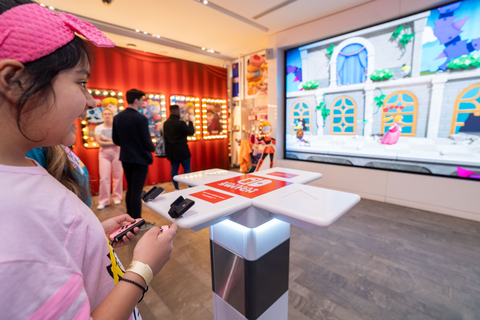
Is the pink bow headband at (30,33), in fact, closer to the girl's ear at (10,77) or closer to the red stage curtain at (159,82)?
the girl's ear at (10,77)

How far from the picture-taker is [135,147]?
2393 mm

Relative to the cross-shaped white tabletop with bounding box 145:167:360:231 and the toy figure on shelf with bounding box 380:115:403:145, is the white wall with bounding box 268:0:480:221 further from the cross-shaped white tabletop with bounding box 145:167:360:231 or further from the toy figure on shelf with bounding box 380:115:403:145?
the cross-shaped white tabletop with bounding box 145:167:360:231

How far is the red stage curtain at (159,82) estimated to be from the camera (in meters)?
3.93

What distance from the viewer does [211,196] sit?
112 cm

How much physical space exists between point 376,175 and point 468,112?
4.30 feet

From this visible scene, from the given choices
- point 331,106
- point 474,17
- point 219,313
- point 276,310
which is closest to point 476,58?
point 474,17

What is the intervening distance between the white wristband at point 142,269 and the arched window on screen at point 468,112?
152 inches

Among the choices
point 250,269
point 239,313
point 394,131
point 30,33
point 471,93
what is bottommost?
point 239,313

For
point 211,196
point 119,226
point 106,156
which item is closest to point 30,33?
point 119,226

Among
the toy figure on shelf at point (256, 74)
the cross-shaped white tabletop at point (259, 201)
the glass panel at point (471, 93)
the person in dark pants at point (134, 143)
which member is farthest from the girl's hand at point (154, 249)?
the toy figure on shelf at point (256, 74)

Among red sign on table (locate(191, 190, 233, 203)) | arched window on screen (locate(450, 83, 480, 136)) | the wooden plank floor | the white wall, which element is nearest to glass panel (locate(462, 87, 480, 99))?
arched window on screen (locate(450, 83, 480, 136))

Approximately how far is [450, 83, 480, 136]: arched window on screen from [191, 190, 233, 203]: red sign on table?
3.38 metres

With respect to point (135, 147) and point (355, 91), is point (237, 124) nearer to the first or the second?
point (355, 91)

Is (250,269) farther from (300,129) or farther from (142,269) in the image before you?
(300,129)
